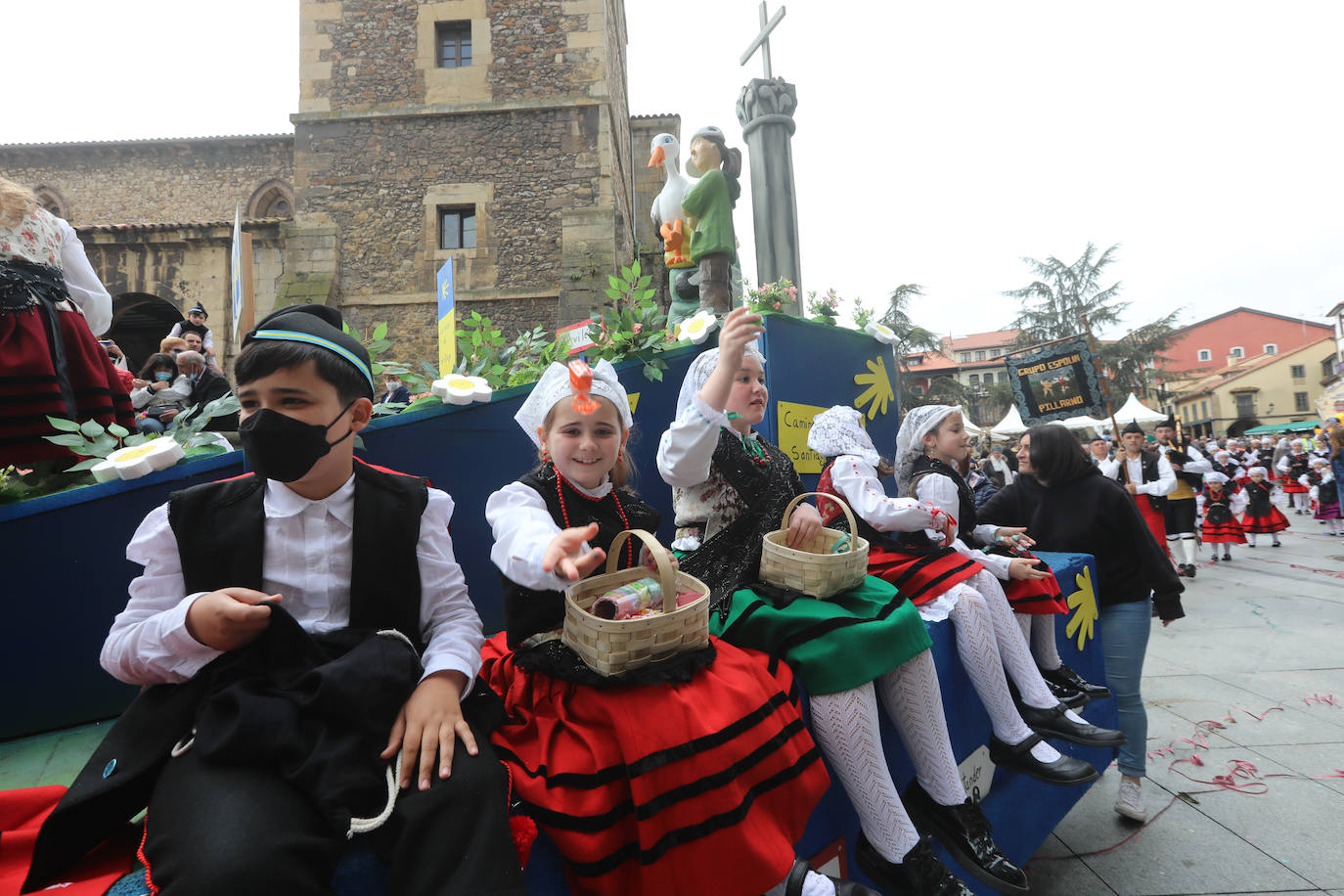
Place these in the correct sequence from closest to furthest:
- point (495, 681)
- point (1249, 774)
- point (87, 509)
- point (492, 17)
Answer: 1. point (495, 681)
2. point (87, 509)
3. point (1249, 774)
4. point (492, 17)

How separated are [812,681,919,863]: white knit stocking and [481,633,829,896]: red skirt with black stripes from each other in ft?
1.07

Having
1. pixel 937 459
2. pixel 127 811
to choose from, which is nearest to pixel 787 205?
pixel 937 459

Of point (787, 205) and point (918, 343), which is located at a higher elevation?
point (918, 343)

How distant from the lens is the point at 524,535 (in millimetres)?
1656

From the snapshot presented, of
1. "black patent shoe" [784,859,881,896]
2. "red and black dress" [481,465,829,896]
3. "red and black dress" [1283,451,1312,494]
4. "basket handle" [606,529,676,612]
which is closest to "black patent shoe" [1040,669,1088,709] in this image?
"black patent shoe" [784,859,881,896]

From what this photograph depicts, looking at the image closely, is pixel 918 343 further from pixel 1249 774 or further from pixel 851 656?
pixel 851 656

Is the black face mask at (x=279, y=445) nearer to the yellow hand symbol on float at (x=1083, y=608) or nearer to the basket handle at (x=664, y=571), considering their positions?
the basket handle at (x=664, y=571)

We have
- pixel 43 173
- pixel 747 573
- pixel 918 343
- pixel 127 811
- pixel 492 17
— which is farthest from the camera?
pixel 918 343

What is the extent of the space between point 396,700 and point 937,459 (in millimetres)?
2919

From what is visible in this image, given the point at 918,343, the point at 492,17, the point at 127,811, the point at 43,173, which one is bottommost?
the point at 127,811

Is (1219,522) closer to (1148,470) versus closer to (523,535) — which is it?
(1148,470)

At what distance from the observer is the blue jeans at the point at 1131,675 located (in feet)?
11.6

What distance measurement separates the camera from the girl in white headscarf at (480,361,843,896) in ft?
4.57

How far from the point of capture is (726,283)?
541 cm
